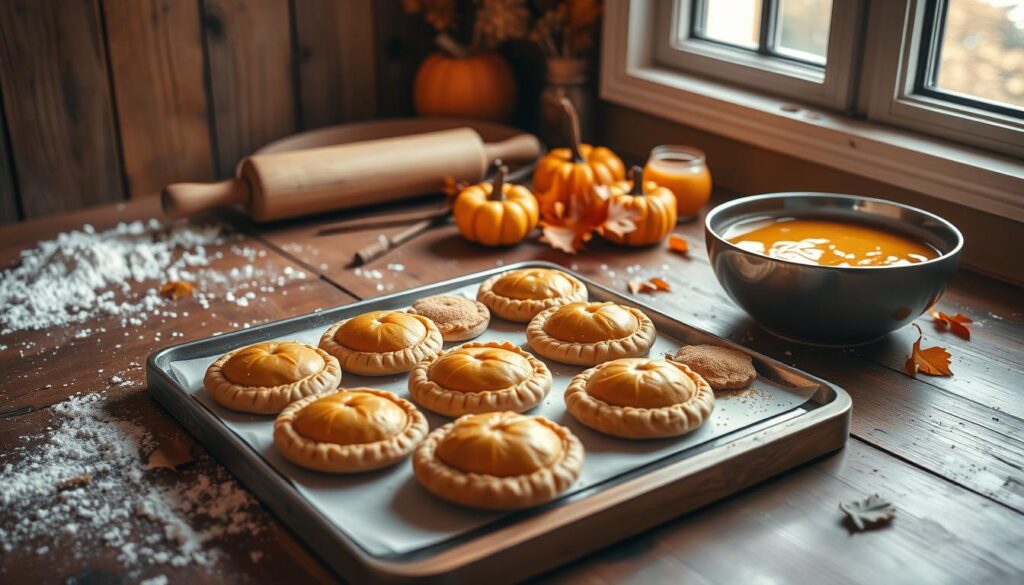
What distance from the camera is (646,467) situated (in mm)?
1081

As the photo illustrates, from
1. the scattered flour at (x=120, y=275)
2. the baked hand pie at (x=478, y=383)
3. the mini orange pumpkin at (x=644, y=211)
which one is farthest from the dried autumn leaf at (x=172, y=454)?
the mini orange pumpkin at (x=644, y=211)

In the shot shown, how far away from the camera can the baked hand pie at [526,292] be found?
143cm

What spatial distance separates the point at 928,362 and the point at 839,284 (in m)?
0.18

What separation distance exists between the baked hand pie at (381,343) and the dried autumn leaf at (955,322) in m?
0.73

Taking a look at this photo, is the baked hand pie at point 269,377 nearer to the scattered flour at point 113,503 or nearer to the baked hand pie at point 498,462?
the scattered flour at point 113,503

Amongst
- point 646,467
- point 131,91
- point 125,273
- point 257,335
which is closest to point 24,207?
point 131,91

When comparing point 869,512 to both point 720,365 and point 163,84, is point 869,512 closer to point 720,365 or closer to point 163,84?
point 720,365

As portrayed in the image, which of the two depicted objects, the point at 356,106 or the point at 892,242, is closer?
the point at 892,242

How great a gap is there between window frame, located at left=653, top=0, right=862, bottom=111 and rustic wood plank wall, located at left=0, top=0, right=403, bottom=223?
64 cm

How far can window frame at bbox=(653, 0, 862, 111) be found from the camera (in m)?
1.85

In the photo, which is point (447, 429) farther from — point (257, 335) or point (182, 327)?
point (182, 327)

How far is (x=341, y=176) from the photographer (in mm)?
1918

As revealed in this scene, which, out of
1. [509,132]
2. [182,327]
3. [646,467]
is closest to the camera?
[646,467]

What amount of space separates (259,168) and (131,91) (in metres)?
0.42
